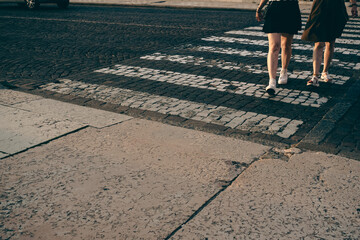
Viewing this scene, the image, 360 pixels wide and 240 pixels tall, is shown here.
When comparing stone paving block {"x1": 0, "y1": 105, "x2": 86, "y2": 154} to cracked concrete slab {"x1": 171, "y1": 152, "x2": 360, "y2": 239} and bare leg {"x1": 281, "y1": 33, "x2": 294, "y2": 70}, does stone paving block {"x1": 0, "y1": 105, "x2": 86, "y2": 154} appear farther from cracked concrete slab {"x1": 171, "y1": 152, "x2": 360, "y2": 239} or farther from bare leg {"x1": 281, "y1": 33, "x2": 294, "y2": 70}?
bare leg {"x1": 281, "y1": 33, "x2": 294, "y2": 70}

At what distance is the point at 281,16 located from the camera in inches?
219

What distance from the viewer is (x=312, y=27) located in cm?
589

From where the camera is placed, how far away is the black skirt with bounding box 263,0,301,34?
5559 millimetres

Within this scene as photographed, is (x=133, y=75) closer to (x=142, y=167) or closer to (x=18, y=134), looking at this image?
(x=18, y=134)

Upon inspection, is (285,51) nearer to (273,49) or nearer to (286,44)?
(286,44)

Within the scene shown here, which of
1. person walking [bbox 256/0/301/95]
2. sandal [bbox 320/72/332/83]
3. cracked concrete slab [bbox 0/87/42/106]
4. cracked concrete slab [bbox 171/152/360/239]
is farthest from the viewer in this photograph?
sandal [bbox 320/72/332/83]

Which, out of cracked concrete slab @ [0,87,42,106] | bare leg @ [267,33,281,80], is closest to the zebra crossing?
bare leg @ [267,33,281,80]

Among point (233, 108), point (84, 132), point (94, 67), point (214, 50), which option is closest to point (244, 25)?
point (214, 50)

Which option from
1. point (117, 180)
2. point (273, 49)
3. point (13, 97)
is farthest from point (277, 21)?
point (13, 97)

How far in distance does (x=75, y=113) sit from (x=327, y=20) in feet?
12.3

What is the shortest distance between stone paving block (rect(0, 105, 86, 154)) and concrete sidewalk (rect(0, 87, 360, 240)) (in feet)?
0.04

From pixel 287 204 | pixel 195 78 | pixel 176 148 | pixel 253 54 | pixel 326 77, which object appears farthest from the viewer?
pixel 253 54

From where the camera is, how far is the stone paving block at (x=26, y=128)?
4.14 m

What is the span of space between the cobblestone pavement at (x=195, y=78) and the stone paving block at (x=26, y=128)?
806 mm
